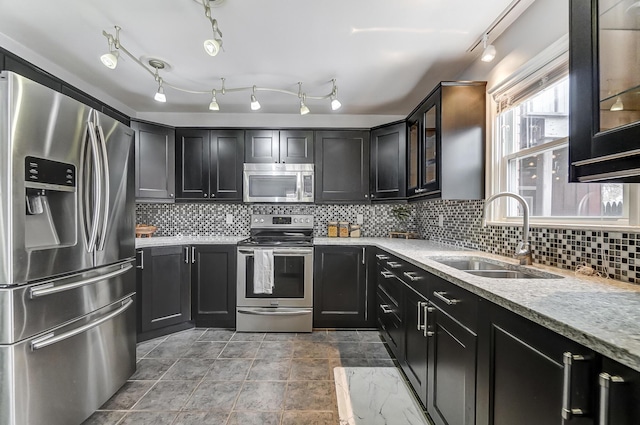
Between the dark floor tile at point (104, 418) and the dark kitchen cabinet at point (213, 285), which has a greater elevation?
the dark kitchen cabinet at point (213, 285)

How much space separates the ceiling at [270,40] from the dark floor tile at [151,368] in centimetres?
240

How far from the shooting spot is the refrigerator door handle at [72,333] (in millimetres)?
1302

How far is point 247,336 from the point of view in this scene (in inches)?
108

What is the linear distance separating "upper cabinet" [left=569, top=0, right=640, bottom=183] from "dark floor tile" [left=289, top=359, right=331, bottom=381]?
1.94 m

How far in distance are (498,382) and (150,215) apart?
11.9ft

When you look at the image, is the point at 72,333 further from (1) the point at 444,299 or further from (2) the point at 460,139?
(2) the point at 460,139

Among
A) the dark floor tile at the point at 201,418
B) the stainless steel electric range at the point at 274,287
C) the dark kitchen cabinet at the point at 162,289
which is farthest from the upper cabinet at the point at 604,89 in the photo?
the dark kitchen cabinet at the point at 162,289

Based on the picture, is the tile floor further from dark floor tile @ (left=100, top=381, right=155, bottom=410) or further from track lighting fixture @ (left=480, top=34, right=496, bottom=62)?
track lighting fixture @ (left=480, top=34, right=496, bottom=62)

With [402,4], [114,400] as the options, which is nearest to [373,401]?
[114,400]

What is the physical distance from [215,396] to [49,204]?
1.47 metres

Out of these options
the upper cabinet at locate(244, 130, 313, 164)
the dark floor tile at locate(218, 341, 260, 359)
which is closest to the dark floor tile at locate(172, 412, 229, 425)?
the dark floor tile at locate(218, 341, 260, 359)

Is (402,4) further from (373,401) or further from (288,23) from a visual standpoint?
(373,401)

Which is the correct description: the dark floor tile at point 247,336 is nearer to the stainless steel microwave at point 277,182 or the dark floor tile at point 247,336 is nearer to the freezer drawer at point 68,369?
the freezer drawer at point 68,369

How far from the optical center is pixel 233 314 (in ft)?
9.42
